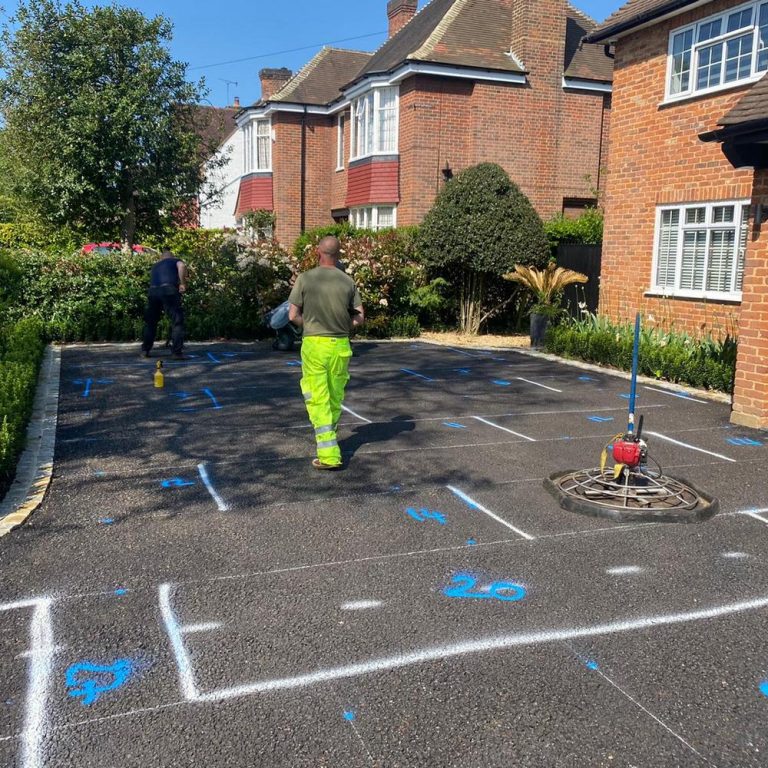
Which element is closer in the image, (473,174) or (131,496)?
(131,496)

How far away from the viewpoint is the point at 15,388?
320 inches

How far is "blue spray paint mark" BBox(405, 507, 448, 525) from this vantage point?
18.8ft

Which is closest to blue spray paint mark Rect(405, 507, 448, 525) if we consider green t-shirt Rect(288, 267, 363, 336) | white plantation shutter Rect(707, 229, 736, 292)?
green t-shirt Rect(288, 267, 363, 336)

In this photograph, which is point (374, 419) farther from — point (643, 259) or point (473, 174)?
point (473, 174)

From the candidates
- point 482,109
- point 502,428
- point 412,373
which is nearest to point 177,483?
point 502,428

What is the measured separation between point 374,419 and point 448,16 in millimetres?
18497

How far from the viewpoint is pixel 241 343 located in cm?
1538

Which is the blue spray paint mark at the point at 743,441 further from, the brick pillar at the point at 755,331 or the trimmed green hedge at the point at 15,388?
the trimmed green hedge at the point at 15,388

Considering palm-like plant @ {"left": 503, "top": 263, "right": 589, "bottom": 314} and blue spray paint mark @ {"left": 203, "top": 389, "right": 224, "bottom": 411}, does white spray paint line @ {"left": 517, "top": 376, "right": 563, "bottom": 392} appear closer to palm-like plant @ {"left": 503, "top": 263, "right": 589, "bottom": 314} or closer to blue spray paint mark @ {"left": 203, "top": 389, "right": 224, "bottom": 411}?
palm-like plant @ {"left": 503, "top": 263, "right": 589, "bottom": 314}

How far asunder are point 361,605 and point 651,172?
12253 mm

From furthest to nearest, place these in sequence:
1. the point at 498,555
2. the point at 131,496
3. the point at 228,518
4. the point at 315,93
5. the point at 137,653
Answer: the point at 315,93 < the point at 131,496 < the point at 228,518 < the point at 498,555 < the point at 137,653

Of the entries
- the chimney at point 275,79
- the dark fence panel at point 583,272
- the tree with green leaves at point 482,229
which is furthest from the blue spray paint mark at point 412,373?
the chimney at point 275,79

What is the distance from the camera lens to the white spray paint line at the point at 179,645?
3516 mm

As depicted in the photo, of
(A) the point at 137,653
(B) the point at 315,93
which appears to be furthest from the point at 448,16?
(A) the point at 137,653
